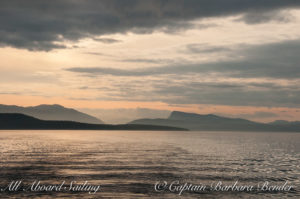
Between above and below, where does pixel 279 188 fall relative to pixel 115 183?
below

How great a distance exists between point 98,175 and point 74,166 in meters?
13.0

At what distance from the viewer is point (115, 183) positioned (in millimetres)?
43250

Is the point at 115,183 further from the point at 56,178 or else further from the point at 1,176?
the point at 1,176

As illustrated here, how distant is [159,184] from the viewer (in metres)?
44.1

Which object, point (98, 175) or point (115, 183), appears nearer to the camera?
point (115, 183)

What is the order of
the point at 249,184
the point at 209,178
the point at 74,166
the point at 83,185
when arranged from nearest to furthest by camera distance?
the point at 83,185 → the point at 249,184 → the point at 209,178 → the point at 74,166

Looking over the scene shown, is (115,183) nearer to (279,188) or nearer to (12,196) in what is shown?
(12,196)

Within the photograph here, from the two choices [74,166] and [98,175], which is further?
[74,166]

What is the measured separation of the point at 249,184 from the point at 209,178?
6.07 meters

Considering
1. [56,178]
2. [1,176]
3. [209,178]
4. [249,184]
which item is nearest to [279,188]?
[249,184]

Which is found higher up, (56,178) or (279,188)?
(56,178)

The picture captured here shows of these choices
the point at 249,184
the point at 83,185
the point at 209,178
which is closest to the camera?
the point at 83,185

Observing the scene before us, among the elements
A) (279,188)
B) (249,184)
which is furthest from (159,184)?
(279,188)

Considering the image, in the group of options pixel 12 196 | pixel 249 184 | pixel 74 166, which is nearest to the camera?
pixel 12 196
